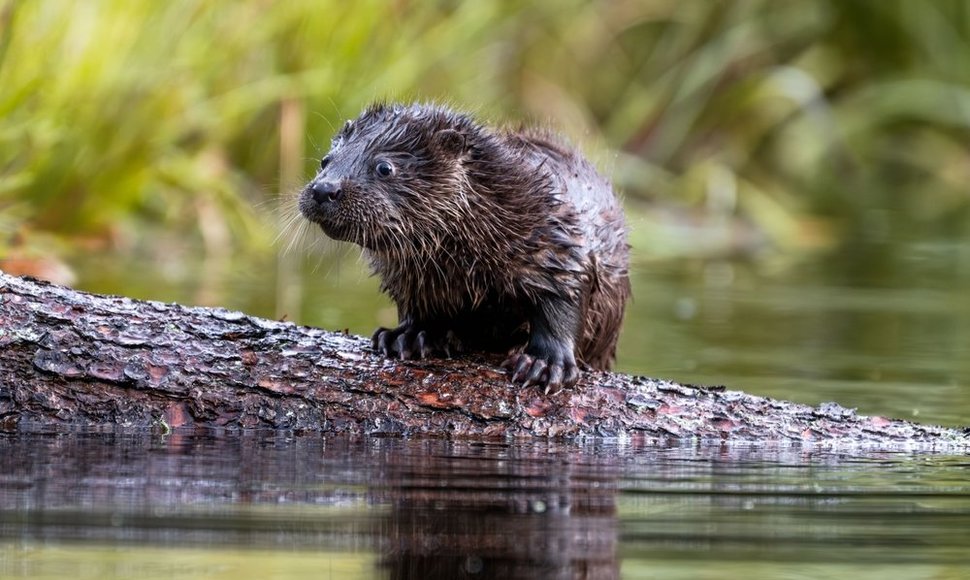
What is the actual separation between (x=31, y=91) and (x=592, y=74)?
11886mm

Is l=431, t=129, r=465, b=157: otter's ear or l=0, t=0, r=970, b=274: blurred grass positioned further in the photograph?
l=0, t=0, r=970, b=274: blurred grass

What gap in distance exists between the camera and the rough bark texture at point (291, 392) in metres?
5.56

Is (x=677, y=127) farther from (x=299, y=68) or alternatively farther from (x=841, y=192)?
(x=299, y=68)

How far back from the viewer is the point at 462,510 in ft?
14.6

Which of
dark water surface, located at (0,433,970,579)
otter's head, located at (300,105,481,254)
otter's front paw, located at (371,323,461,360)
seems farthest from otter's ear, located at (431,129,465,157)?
dark water surface, located at (0,433,970,579)

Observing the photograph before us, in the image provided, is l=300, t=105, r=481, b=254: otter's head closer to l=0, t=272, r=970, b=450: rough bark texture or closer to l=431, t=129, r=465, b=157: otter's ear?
l=431, t=129, r=465, b=157: otter's ear

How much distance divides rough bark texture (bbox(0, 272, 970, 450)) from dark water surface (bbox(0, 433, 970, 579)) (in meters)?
0.12

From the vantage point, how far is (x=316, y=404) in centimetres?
572

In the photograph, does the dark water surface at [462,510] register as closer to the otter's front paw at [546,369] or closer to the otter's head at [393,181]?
the otter's front paw at [546,369]

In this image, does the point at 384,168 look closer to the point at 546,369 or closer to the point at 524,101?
the point at 546,369

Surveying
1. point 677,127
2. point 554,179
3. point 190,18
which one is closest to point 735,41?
point 677,127

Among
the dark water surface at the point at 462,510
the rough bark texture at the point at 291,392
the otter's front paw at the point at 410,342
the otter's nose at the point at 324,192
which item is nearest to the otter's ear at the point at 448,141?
the otter's nose at the point at 324,192

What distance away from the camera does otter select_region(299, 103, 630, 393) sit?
596 centimetres

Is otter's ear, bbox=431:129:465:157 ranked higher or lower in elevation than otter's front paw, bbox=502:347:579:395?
higher
